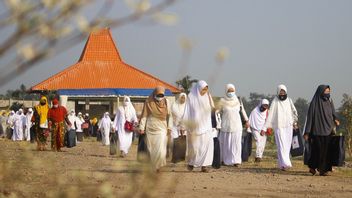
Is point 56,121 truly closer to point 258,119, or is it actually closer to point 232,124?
point 258,119

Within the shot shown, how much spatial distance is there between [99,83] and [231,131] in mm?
35067

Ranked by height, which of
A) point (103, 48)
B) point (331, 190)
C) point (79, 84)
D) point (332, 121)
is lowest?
point (331, 190)

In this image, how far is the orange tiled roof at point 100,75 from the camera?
4725 cm

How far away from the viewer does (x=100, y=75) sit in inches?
1977

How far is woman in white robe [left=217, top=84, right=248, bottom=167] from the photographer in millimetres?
13367

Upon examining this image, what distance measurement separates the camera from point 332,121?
1129 centimetres

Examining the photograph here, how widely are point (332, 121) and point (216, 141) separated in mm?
2088

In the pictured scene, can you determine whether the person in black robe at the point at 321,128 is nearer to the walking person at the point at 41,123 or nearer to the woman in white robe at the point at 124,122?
the woman in white robe at the point at 124,122

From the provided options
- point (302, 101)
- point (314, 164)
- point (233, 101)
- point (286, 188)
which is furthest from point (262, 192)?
point (302, 101)

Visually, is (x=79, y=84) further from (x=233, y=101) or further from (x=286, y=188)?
(x=286, y=188)

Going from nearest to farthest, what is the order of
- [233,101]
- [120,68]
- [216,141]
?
[216,141]
[233,101]
[120,68]

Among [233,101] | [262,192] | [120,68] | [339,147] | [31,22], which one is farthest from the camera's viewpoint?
[120,68]

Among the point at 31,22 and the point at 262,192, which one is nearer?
the point at 31,22

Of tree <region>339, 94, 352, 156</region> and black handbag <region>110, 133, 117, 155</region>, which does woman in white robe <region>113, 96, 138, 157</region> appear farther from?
tree <region>339, 94, 352, 156</region>
